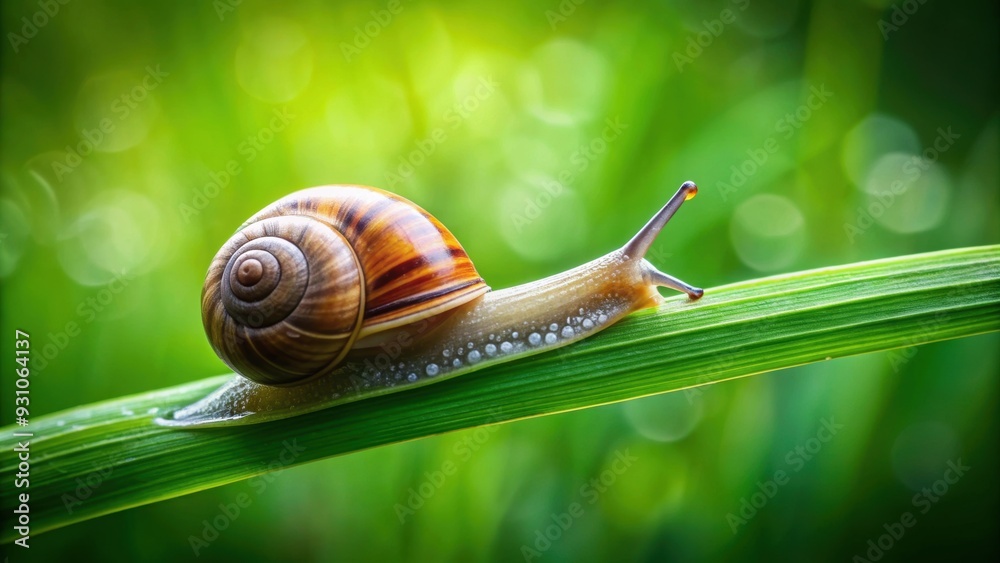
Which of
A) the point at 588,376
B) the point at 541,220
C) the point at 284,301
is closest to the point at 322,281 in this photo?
the point at 284,301

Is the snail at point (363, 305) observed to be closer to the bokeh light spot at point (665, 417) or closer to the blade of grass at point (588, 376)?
the blade of grass at point (588, 376)

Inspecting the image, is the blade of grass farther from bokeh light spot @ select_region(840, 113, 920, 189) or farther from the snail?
bokeh light spot @ select_region(840, 113, 920, 189)

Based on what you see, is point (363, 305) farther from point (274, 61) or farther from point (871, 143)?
point (871, 143)

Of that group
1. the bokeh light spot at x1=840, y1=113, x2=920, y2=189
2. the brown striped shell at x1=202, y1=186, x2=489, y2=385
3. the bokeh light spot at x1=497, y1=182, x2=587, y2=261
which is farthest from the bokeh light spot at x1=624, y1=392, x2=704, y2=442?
the bokeh light spot at x1=840, y1=113, x2=920, y2=189

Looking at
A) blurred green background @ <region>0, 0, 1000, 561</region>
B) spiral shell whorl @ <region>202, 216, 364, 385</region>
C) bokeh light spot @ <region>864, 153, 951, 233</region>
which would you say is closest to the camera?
spiral shell whorl @ <region>202, 216, 364, 385</region>

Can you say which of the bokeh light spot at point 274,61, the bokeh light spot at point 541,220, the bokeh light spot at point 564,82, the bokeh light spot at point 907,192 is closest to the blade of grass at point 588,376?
the bokeh light spot at point 541,220
